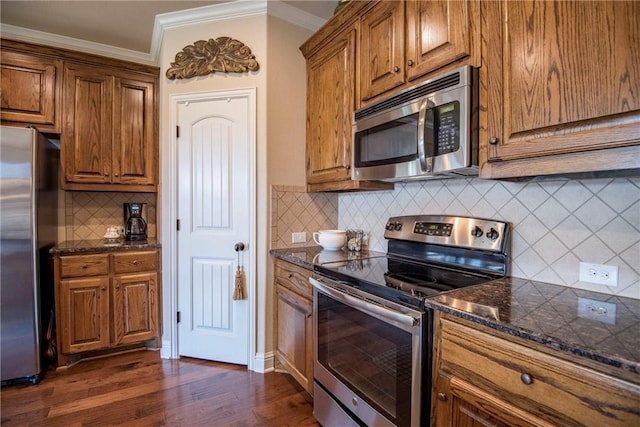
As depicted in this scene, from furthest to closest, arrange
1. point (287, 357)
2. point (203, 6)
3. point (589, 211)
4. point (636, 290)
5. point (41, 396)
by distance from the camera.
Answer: point (203, 6), point (287, 357), point (41, 396), point (589, 211), point (636, 290)

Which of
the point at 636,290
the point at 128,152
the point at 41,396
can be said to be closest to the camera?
the point at 636,290

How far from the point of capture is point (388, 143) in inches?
67.9

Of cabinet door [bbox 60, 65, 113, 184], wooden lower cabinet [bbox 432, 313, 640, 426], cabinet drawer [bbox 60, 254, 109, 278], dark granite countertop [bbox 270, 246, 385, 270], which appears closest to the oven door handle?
wooden lower cabinet [bbox 432, 313, 640, 426]

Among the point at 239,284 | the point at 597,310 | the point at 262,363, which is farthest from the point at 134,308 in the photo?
the point at 597,310

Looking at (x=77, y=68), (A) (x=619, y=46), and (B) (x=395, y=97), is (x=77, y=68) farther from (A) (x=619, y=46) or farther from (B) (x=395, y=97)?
(A) (x=619, y=46)

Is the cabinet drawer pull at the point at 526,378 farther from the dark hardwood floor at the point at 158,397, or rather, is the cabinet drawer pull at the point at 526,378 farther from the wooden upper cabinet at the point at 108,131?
the wooden upper cabinet at the point at 108,131

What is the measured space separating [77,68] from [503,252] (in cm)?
345

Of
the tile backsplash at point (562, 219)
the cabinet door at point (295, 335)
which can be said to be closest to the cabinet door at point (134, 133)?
the cabinet door at point (295, 335)

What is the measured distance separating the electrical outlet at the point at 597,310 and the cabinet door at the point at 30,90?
141 inches

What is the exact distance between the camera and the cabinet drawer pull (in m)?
0.85

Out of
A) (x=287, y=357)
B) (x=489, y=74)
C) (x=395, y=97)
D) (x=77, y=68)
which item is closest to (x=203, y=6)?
(x=77, y=68)

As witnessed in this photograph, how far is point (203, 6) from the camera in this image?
7.81ft

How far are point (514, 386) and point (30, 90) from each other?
3.64m

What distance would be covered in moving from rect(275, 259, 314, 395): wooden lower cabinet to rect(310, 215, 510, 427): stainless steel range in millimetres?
157
